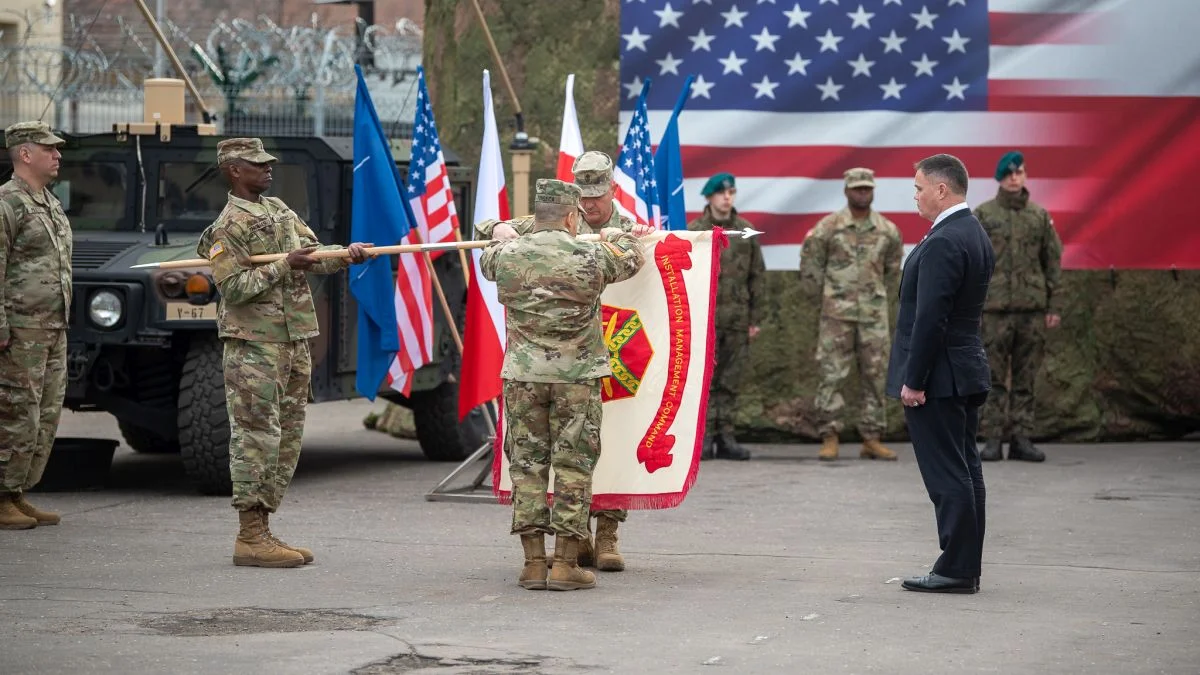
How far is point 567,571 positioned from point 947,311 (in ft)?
5.55

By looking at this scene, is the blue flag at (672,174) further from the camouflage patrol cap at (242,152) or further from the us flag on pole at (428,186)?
the camouflage patrol cap at (242,152)

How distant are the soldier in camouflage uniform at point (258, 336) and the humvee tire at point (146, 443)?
4.23m

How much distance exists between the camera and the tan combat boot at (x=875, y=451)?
37.8 ft

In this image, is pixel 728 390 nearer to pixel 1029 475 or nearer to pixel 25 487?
pixel 1029 475

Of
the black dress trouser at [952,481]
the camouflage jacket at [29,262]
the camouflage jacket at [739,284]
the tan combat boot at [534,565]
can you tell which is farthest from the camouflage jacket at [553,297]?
the camouflage jacket at [739,284]

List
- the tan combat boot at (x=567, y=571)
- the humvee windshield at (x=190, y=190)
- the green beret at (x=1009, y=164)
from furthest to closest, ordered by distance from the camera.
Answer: the green beret at (x=1009, y=164) < the humvee windshield at (x=190, y=190) < the tan combat boot at (x=567, y=571)

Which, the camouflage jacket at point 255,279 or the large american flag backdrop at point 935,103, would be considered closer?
the camouflage jacket at point 255,279

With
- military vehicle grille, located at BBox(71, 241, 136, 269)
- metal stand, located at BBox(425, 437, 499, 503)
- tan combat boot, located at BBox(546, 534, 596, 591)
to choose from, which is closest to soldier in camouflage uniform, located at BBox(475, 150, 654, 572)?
tan combat boot, located at BBox(546, 534, 596, 591)

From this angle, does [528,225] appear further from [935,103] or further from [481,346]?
[935,103]

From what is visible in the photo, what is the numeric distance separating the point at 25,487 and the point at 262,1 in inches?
1349

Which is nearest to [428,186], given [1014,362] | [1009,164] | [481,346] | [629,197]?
[481,346]

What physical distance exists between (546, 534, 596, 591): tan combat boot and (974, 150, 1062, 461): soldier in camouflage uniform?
16.4 feet

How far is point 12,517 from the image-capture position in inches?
329

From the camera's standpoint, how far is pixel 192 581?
6992 millimetres
